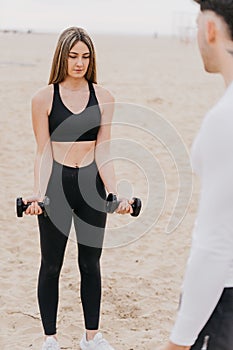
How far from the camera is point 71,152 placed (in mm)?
2977

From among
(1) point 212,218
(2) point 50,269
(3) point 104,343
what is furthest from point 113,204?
(1) point 212,218

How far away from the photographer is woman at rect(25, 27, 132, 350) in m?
2.89

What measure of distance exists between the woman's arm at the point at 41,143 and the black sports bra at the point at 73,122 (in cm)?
4

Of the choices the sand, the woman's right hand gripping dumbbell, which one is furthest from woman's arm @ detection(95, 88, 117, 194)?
the sand

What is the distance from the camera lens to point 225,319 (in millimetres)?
1639

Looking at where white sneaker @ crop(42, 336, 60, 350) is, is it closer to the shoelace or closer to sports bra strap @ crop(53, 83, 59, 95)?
the shoelace

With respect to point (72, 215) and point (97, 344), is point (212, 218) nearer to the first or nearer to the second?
point (72, 215)

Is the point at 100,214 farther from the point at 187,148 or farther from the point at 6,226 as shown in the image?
the point at 187,148

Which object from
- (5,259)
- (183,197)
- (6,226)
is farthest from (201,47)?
(183,197)

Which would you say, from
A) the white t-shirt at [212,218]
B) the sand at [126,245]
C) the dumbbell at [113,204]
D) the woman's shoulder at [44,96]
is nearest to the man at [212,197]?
the white t-shirt at [212,218]

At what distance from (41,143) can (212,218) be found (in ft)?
5.34

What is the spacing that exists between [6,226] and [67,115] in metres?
2.89

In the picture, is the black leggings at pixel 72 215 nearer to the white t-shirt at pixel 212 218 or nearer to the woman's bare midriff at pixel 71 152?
the woman's bare midriff at pixel 71 152

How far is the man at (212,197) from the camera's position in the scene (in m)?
1.41
